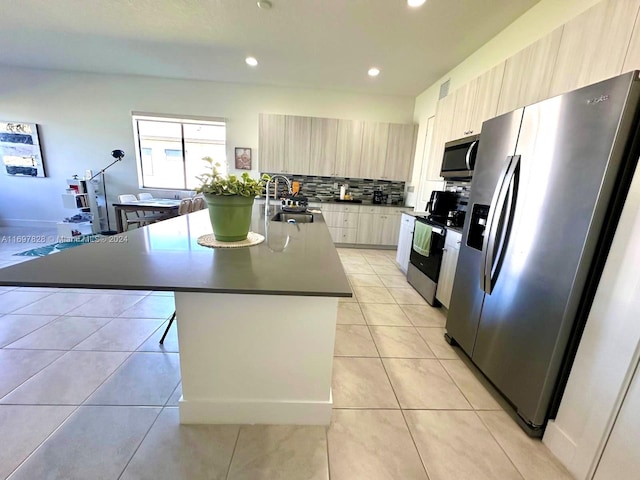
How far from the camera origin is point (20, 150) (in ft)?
16.0

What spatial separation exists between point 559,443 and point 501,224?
1.14 meters

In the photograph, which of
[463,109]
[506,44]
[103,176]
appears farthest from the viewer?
[103,176]

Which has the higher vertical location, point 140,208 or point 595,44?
point 595,44

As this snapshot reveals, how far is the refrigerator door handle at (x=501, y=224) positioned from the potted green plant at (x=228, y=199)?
142 cm

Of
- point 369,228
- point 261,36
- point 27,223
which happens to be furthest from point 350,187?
point 27,223

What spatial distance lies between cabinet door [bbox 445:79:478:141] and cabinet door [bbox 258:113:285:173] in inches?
113

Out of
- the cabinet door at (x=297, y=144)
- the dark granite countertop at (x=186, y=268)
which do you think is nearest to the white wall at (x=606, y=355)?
the dark granite countertop at (x=186, y=268)

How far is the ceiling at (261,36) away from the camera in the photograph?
98.6 inches

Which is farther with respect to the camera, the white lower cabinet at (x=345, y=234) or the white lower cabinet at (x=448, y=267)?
the white lower cabinet at (x=345, y=234)

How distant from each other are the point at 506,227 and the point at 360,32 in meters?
2.70

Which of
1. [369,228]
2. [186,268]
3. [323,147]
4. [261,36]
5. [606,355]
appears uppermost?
[261,36]

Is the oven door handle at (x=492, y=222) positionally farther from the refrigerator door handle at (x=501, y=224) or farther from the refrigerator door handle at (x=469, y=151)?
the refrigerator door handle at (x=469, y=151)

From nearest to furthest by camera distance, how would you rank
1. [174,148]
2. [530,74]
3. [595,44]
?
[595,44]
[530,74]
[174,148]

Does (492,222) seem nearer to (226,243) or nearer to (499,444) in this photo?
(499,444)
